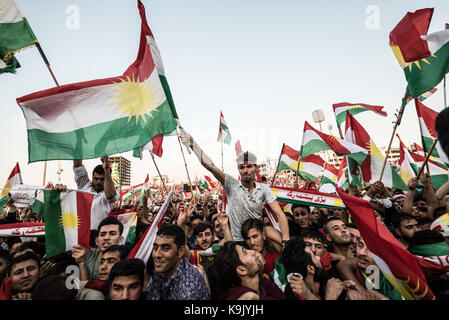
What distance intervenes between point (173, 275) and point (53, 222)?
229 centimetres

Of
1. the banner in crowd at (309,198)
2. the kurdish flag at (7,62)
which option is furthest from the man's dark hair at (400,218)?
the kurdish flag at (7,62)

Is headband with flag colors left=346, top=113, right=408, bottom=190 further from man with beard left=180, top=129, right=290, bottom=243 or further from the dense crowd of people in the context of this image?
man with beard left=180, top=129, right=290, bottom=243

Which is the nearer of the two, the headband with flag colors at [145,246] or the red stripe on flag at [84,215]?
the headband with flag colors at [145,246]

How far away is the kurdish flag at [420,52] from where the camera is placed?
393 cm

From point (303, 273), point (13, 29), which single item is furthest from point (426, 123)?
point (13, 29)

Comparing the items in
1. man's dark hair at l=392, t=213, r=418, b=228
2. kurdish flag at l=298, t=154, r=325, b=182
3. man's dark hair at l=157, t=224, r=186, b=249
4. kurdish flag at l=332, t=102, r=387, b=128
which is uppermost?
kurdish flag at l=332, t=102, r=387, b=128

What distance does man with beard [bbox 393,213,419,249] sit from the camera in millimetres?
3606

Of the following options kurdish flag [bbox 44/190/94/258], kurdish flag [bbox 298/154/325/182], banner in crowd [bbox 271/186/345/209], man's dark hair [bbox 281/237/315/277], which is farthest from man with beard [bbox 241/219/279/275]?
kurdish flag [bbox 298/154/325/182]

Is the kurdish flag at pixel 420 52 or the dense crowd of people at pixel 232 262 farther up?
the kurdish flag at pixel 420 52

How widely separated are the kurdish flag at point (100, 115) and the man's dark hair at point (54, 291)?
64.3 inches

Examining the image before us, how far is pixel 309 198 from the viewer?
5078 mm

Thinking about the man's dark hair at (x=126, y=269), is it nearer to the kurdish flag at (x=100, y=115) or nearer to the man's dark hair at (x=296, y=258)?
the man's dark hair at (x=296, y=258)

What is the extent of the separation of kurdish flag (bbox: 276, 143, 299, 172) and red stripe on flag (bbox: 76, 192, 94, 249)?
5.86 m
